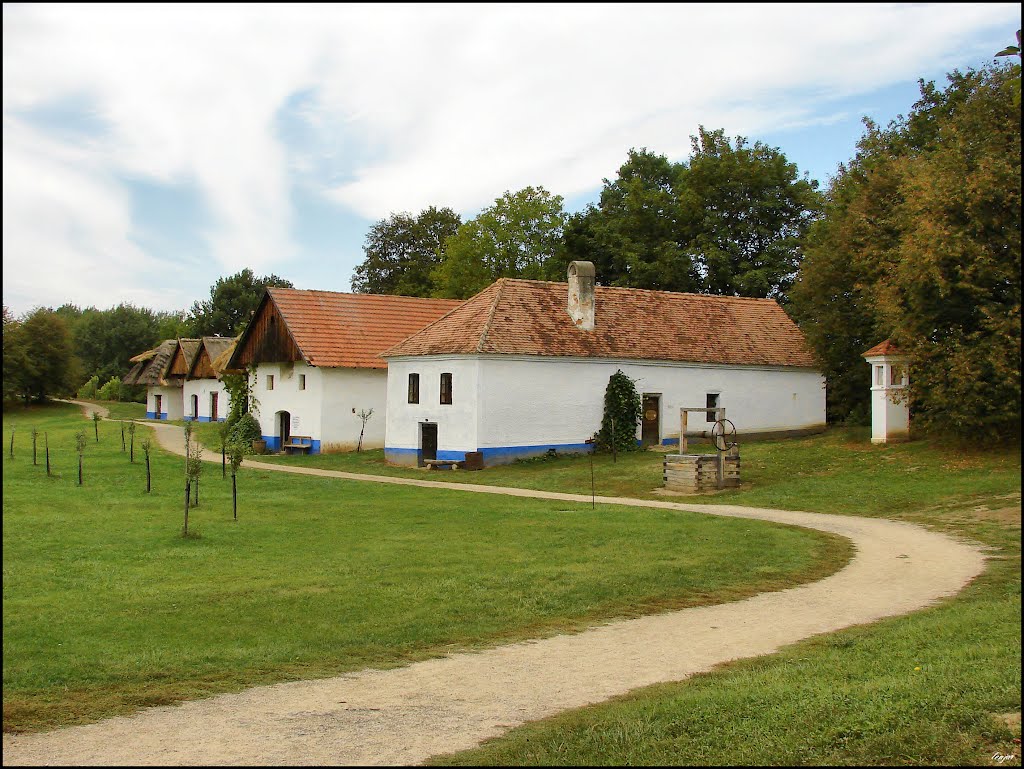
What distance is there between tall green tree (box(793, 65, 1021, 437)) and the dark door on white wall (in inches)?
590

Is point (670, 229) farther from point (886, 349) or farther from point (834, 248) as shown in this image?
point (886, 349)

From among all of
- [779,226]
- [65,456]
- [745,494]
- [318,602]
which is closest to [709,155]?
[779,226]

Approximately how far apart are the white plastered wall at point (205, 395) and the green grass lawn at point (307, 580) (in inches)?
1393

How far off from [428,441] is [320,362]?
5.90 metres

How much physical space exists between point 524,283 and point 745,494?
48.7ft

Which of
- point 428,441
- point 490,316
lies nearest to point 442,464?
point 428,441

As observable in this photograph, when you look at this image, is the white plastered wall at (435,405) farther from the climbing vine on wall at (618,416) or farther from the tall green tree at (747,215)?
the tall green tree at (747,215)

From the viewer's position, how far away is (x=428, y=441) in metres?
34.0

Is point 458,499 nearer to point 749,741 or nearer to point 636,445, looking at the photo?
point 636,445

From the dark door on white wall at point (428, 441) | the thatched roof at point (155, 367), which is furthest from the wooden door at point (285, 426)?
the thatched roof at point (155, 367)

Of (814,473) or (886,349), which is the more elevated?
(886,349)

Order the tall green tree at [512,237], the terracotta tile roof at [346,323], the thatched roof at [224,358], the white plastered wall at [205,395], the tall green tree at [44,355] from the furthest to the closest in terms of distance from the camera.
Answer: the white plastered wall at [205,395]
the tall green tree at [512,237]
the thatched roof at [224,358]
the terracotta tile roof at [346,323]
the tall green tree at [44,355]

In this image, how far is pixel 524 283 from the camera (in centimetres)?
3591

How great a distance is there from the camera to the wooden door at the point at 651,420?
35844 millimetres
